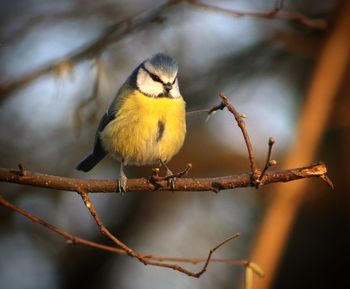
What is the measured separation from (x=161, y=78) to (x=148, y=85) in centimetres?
12

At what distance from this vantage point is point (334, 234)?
4691 millimetres

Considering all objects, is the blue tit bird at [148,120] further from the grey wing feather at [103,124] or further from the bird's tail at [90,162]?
the bird's tail at [90,162]

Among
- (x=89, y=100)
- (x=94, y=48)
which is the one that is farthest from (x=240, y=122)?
(x=94, y=48)

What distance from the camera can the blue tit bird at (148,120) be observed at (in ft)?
10.4

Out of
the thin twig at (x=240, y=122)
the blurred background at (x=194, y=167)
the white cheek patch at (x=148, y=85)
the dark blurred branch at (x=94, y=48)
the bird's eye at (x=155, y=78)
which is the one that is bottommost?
the blurred background at (x=194, y=167)

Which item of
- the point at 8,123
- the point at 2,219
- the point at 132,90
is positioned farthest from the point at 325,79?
the point at 2,219

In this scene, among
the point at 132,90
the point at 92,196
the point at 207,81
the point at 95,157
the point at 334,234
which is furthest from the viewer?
the point at 207,81

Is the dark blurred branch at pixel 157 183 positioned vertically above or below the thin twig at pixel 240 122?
below

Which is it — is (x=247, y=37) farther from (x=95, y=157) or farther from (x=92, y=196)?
(x=95, y=157)

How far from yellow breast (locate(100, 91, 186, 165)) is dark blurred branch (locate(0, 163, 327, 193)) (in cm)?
75

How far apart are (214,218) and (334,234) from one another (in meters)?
1.29

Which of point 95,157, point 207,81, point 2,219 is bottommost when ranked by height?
point 2,219

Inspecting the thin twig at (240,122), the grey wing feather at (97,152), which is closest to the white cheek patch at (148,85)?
the grey wing feather at (97,152)

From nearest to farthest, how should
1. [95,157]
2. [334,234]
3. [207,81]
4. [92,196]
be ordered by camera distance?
1. [95,157]
2. [334,234]
3. [92,196]
4. [207,81]
